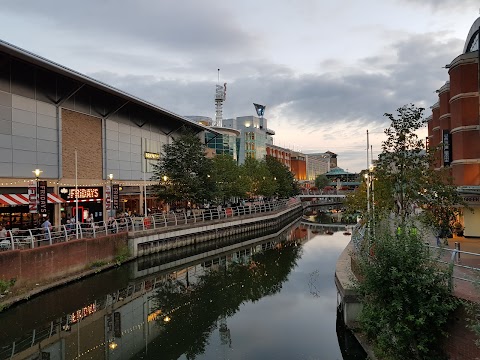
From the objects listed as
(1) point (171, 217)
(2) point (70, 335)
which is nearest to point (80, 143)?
(1) point (171, 217)

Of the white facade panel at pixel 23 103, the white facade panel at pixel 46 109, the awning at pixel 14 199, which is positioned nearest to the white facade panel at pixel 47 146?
the white facade panel at pixel 46 109

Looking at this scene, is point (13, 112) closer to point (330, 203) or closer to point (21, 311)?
point (21, 311)

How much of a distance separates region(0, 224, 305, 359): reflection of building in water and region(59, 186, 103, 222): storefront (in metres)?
13.8

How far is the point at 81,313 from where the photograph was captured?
20.3 metres

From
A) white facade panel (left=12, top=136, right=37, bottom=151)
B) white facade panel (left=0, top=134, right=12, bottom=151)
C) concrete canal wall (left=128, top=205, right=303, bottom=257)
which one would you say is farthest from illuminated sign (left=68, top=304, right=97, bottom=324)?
white facade panel (left=12, top=136, right=37, bottom=151)

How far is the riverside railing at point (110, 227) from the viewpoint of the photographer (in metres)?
22.3

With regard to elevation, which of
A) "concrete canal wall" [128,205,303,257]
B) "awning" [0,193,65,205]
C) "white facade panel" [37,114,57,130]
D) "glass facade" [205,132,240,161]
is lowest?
"concrete canal wall" [128,205,303,257]

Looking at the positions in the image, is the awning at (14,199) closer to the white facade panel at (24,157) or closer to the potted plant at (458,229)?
the white facade panel at (24,157)

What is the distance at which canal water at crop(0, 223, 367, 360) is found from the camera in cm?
1625

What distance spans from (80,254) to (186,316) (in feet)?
30.0

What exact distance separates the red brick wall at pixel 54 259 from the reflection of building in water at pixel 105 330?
3044 mm

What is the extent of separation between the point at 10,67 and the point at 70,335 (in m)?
21.6

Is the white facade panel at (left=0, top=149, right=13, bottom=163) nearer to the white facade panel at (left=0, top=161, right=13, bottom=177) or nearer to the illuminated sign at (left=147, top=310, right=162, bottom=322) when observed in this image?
the white facade panel at (left=0, top=161, right=13, bottom=177)

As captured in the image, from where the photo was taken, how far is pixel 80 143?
38.3 metres
